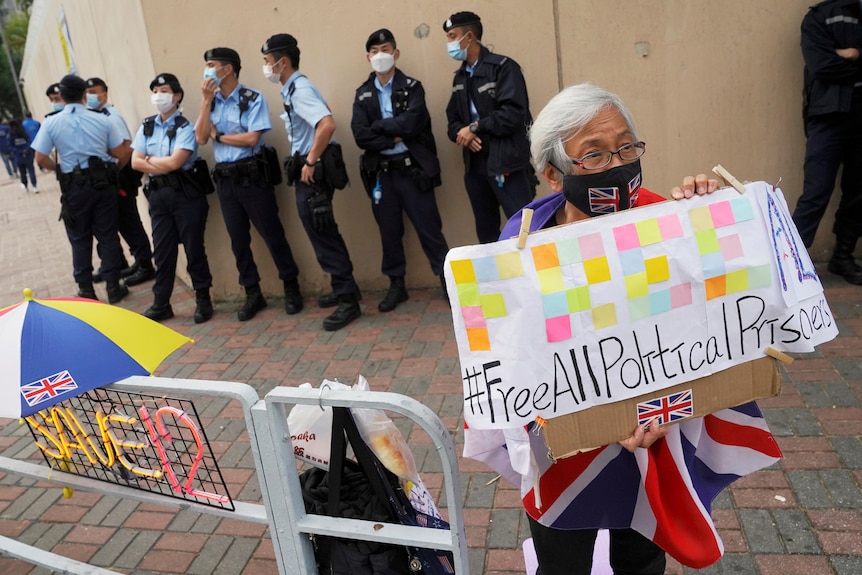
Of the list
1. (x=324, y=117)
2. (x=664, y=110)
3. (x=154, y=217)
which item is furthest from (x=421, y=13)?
(x=154, y=217)

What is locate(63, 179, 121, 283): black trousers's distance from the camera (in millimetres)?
6656

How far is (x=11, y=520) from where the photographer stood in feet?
12.1

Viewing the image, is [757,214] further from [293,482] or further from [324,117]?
[324,117]

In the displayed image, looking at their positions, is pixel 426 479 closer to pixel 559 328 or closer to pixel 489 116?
A: pixel 559 328

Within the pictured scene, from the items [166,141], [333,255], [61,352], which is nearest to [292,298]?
[333,255]

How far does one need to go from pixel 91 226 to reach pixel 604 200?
6.33 m

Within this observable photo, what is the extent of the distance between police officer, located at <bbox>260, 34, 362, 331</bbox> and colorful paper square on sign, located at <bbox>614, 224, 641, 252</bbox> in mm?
3974

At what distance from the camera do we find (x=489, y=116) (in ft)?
16.5

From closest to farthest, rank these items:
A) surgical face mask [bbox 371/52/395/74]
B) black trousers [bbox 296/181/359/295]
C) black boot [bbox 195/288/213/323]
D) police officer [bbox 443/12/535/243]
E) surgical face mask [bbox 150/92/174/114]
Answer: police officer [bbox 443/12/535/243]
surgical face mask [bbox 371/52/395/74]
black trousers [bbox 296/181/359/295]
surgical face mask [bbox 150/92/174/114]
black boot [bbox 195/288/213/323]

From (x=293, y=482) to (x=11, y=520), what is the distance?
99.8 inches

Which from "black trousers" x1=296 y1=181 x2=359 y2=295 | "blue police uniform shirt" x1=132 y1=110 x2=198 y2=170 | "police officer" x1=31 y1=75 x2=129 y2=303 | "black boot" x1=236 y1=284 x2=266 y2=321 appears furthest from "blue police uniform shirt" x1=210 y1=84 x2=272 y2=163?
"police officer" x1=31 y1=75 x2=129 y2=303

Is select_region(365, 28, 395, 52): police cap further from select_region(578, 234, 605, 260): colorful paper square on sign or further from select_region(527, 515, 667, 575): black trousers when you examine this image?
select_region(527, 515, 667, 575): black trousers

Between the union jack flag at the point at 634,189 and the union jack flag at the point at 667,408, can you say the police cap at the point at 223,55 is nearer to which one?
the union jack flag at the point at 634,189

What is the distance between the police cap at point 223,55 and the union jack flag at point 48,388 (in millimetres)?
3999
